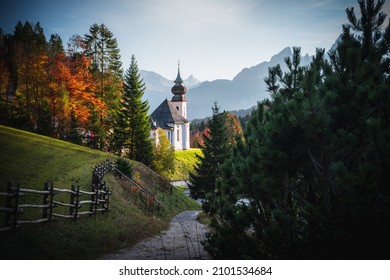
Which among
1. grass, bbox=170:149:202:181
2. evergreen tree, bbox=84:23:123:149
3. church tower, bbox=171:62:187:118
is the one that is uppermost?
church tower, bbox=171:62:187:118

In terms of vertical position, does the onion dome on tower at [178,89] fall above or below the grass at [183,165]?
above

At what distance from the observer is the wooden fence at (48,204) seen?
27.9 feet

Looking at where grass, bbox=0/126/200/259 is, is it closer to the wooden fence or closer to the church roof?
the wooden fence

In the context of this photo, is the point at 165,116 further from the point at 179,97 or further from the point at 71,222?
the point at 71,222

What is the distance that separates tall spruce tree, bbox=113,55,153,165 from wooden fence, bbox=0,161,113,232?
16051 millimetres

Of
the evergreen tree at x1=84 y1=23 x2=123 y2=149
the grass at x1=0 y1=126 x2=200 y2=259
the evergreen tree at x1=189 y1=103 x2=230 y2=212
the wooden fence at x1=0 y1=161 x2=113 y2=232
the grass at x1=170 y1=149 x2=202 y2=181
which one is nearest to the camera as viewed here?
the grass at x1=0 y1=126 x2=200 y2=259

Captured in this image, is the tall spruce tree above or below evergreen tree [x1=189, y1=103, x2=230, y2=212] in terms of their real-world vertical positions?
above

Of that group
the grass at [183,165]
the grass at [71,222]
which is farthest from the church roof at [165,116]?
the grass at [71,222]

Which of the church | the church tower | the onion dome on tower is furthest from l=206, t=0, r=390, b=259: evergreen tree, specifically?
the onion dome on tower

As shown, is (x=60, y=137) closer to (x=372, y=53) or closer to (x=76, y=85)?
(x=76, y=85)

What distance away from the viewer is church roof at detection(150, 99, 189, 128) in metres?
68.8

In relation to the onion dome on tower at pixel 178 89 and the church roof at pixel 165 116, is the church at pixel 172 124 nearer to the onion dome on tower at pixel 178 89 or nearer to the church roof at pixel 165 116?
the church roof at pixel 165 116

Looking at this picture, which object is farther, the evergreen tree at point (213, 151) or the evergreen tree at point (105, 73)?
the evergreen tree at point (105, 73)

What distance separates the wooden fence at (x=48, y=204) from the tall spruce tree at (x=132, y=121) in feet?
52.7
